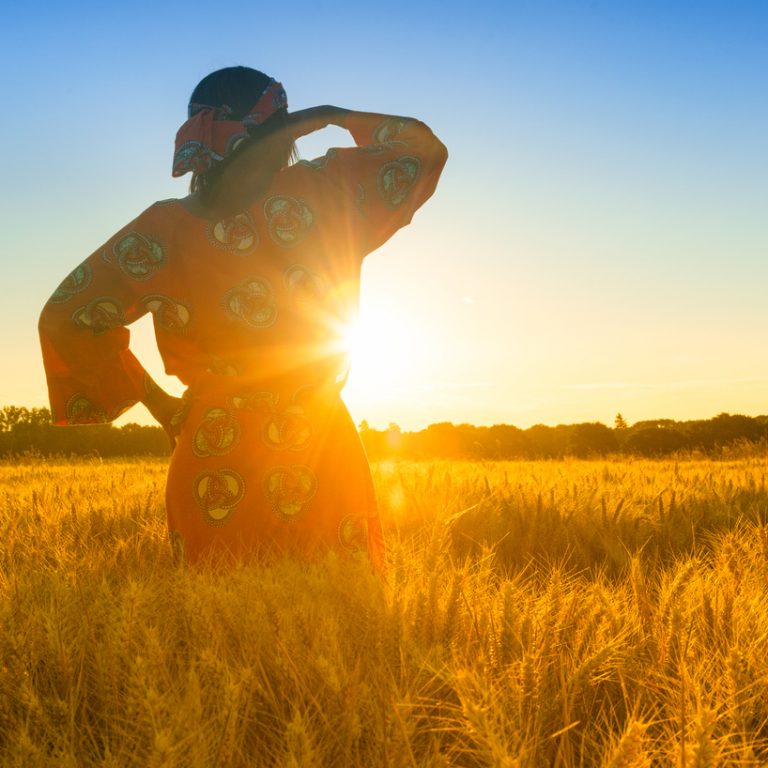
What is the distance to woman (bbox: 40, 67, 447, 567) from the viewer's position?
190cm

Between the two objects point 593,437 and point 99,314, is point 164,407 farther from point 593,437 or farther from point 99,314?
point 593,437

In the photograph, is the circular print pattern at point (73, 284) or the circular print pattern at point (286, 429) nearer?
the circular print pattern at point (73, 284)

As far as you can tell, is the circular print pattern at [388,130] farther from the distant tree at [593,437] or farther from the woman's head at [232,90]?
the distant tree at [593,437]

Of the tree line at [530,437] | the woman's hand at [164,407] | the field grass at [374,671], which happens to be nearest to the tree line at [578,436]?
the tree line at [530,437]

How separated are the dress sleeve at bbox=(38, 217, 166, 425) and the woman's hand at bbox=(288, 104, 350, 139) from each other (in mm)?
506

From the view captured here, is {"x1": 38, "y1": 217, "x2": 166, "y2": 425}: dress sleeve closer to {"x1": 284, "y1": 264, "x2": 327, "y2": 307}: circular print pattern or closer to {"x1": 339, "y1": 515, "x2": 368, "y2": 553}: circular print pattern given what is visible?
{"x1": 284, "y1": 264, "x2": 327, "y2": 307}: circular print pattern

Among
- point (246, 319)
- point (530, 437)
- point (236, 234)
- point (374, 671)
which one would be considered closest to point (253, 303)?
point (246, 319)

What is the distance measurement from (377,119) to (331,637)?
1.65 metres

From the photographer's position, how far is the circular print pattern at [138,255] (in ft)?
6.14

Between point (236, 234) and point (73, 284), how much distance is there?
1.44ft

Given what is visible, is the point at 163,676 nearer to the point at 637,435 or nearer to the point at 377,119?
the point at 377,119

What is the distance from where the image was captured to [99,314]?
1896 mm

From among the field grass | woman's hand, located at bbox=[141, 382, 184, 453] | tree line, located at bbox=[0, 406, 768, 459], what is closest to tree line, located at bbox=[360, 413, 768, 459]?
tree line, located at bbox=[0, 406, 768, 459]

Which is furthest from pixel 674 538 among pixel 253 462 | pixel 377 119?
pixel 377 119
